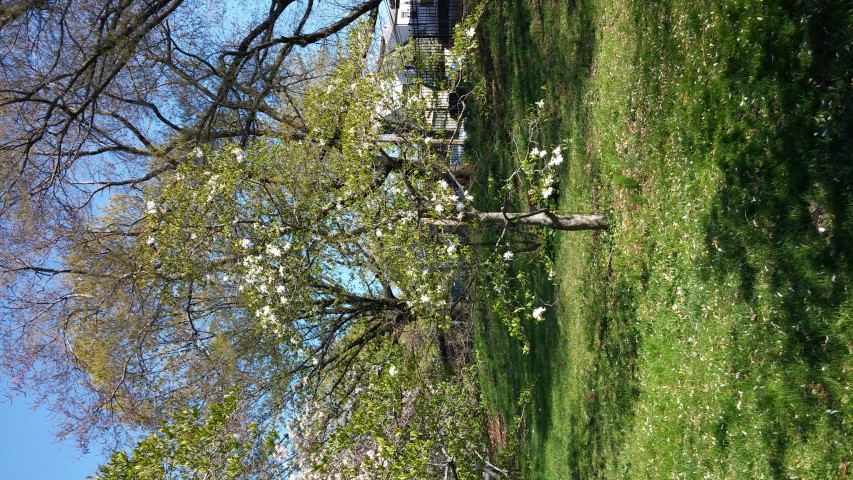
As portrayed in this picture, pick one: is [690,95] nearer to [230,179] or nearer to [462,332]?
[230,179]

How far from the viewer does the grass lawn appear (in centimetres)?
577

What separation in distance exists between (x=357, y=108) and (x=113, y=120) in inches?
414

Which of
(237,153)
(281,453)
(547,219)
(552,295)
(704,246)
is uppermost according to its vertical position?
(237,153)

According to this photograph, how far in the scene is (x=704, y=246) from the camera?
7277mm

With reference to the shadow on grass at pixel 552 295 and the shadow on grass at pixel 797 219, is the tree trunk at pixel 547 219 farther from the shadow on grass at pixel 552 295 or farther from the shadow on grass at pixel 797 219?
the shadow on grass at pixel 797 219

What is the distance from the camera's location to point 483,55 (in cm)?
1698

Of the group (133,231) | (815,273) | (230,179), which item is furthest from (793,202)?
(133,231)

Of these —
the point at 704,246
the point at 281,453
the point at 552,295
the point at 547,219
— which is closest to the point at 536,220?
the point at 547,219

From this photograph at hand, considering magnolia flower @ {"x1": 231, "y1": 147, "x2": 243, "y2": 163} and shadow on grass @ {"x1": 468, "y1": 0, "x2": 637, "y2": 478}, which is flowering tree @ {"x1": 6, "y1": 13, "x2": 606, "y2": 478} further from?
shadow on grass @ {"x1": 468, "y1": 0, "x2": 637, "y2": 478}

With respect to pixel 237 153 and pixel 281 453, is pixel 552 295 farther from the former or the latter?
pixel 237 153

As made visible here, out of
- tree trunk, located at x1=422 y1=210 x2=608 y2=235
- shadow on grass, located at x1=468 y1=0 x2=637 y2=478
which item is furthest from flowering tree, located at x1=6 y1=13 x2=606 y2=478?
shadow on grass, located at x1=468 y1=0 x2=637 y2=478

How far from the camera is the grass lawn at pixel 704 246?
577cm

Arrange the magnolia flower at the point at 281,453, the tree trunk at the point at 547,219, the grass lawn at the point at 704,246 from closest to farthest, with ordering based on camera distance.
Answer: the grass lawn at the point at 704,246
the tree trunk at the point at 547,219
the magnolia flower at the point at 281,453

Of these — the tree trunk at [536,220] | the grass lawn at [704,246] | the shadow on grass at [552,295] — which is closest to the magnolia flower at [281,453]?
the shadow on grass at [552,295]
